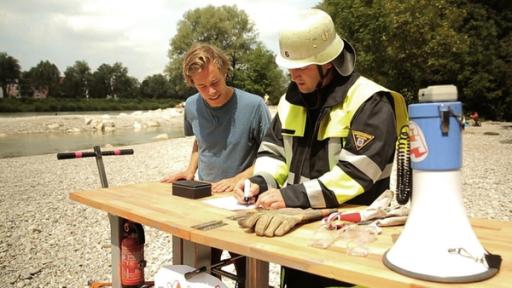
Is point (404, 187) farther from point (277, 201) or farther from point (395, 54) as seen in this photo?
point (395, 54)

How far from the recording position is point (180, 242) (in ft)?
9.05

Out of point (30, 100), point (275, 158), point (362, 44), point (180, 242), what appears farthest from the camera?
point (30, 100)

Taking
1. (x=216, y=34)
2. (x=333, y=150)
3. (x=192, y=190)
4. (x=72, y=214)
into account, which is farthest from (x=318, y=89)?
(x=216, y=34)

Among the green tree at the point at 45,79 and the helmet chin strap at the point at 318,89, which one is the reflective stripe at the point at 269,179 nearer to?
the helmet chin strap at the point at 318,89

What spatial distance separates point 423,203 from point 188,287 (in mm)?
1237

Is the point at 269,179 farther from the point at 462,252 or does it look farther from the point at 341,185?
the point at 462,252

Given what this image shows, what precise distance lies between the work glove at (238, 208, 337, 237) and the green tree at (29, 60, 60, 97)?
8398cm

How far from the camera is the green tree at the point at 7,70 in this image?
67.2 metres

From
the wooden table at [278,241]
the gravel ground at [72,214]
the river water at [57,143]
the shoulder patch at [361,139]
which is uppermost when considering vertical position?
the shoulder patch at [361,139]

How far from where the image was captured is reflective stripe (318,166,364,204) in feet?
6.70

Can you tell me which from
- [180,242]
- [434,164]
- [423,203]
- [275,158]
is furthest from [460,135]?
[180,242]

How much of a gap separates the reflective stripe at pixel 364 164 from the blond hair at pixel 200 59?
56.5 inches

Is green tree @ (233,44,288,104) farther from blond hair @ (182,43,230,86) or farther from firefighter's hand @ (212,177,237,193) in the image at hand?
firefighter's hand @ (212,177,237,193)

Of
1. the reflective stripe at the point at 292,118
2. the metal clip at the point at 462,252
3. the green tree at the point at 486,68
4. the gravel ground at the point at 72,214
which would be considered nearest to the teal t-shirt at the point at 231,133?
the reflective stripe at the point at 292,118
